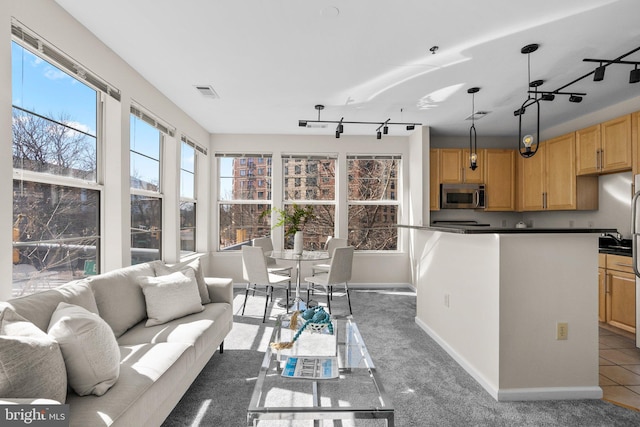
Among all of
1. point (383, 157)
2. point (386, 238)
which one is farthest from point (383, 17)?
point (386, 238)

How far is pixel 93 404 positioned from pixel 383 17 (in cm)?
278

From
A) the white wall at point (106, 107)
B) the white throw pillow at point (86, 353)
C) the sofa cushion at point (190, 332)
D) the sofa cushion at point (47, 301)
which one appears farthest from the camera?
the sofa cushion at point (190, 332)

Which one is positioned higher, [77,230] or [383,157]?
[383,157]

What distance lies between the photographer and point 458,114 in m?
4.54

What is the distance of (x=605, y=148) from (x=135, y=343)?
5.21m

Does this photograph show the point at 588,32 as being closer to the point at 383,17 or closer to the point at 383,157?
the point at 383,17

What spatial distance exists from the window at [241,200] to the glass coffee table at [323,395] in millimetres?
3998

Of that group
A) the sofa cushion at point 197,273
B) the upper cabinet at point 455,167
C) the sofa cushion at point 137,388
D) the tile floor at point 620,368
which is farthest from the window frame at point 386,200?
the sofa cushion at point 137,388

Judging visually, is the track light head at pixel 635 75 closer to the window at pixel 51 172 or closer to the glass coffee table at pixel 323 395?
→ the glass coffee table at pixel 323 395

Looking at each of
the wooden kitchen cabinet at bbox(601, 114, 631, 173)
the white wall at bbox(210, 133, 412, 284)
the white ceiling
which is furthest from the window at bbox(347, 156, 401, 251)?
the wooden kitchen cabinet at bbox(601, 114, 631, 173)

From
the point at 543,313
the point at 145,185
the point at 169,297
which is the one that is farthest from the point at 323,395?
the point at 145,185

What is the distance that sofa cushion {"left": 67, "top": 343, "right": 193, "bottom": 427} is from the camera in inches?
51.6

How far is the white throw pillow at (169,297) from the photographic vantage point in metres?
2.39

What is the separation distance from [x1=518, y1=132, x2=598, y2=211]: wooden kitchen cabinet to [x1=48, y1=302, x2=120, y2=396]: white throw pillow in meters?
5.37
